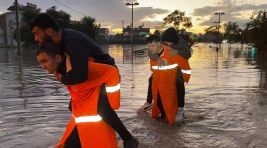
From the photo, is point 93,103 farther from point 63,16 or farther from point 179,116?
point 63,16

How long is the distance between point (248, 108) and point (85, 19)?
4979cm

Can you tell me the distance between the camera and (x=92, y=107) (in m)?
3.49

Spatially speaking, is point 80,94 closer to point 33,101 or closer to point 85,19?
point 33,101

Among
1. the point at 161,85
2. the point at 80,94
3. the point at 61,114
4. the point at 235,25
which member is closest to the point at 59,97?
the point at 61,114

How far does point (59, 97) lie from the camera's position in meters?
9.30

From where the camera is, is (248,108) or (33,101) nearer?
(248,108)

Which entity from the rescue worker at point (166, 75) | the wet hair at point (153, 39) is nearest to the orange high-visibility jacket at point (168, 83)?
the rescue worker at point (166, 75)

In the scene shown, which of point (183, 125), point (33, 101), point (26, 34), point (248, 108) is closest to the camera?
point (183, 125)

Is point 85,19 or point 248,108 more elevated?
point 85,19

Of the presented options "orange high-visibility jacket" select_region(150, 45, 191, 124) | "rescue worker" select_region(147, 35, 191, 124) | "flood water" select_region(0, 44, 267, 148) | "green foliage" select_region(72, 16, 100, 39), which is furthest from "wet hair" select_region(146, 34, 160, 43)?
"green foliage" select_region(72, 16, 100, 39)

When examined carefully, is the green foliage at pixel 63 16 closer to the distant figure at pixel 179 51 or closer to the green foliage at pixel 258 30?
the green foliage at pixel 258 30

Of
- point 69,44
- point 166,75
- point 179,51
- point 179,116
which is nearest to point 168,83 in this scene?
point 166,75

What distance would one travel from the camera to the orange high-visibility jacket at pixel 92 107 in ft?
11.5

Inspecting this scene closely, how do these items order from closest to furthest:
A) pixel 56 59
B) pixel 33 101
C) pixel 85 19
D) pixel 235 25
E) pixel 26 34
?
1. pixel 56 59
2. pixel 33 101
3. pixel 26 34
4. pixel 85 19
5. pixel 235 25
